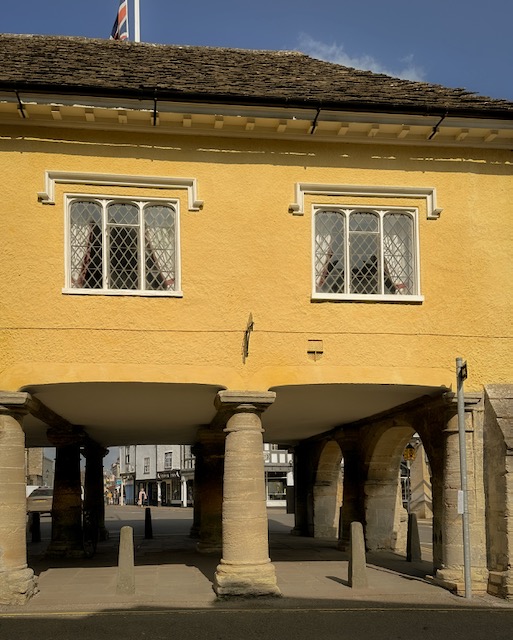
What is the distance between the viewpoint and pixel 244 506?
1266 centimetres

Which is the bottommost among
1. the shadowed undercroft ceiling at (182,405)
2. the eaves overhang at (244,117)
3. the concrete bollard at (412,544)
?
the concrete bollard at (412,544)

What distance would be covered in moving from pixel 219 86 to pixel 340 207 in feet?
9.38

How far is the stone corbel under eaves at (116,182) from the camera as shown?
12.9 meters

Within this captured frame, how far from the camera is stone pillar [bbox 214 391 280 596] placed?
40.6 feet

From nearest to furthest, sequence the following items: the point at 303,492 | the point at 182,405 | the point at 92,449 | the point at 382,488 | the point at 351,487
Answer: the point at 182,405
the point at 382,488
the point at 351,487
the point at 92,449
the point at 303,492

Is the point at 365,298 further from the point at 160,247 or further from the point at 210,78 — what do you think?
the point at 210,78

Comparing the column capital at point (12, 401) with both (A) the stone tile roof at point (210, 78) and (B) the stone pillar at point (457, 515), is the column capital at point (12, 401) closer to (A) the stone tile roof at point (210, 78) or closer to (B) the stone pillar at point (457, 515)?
(A) the stone tile roof at point (210, 78)

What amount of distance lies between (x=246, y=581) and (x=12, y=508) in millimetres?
3698

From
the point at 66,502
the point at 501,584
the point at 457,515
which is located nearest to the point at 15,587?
the point at 66,502

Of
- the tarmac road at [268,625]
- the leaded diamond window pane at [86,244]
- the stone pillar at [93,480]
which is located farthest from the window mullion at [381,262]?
the stone pillar at [93,480]

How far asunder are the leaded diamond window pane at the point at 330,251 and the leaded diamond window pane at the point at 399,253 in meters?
0.76

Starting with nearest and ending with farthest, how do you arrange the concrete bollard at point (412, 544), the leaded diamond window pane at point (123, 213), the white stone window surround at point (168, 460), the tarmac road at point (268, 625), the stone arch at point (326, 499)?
the tarmac road at point (268, 625), the leaded diamond window pane at point (123, 213), the concrete bollard at point (412, 544), the stone arch at point (326, 499), the white stone window surround at point (168, 460)

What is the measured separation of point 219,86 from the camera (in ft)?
44.5

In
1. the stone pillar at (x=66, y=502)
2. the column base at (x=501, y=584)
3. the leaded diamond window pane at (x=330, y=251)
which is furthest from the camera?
the stone pillar at (x=66, y=502)
